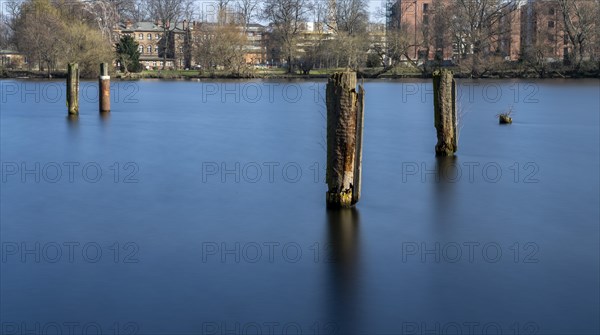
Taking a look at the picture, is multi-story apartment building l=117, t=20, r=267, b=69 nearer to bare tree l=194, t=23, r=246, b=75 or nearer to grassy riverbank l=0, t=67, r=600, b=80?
bare tree l=194, t=23, r=246, b=75

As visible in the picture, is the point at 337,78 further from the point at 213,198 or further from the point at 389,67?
the point at 389,67

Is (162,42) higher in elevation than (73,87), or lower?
higher

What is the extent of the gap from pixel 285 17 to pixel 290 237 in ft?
238

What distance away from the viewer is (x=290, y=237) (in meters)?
12.7

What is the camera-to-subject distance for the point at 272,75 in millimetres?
75438

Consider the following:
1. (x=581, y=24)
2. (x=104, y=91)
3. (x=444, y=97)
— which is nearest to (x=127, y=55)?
(x=581, y=24)

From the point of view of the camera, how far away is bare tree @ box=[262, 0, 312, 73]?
7998cm

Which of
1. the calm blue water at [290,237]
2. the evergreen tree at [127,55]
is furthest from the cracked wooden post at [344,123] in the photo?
the evergreen tree at [127,55]

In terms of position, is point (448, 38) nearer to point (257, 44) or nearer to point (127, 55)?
point (257, 44)

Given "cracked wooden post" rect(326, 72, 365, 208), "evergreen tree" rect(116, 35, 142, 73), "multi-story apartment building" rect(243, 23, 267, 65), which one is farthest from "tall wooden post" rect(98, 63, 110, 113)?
"multi-story apartment building" rect(243, 23, 267, 65)

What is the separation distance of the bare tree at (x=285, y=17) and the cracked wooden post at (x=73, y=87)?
150 ft

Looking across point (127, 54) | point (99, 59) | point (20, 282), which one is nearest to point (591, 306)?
point (20, 282)

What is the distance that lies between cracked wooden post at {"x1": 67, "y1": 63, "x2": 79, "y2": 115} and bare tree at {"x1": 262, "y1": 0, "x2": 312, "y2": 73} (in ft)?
150

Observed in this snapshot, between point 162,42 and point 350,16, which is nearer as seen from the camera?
point 350,16
